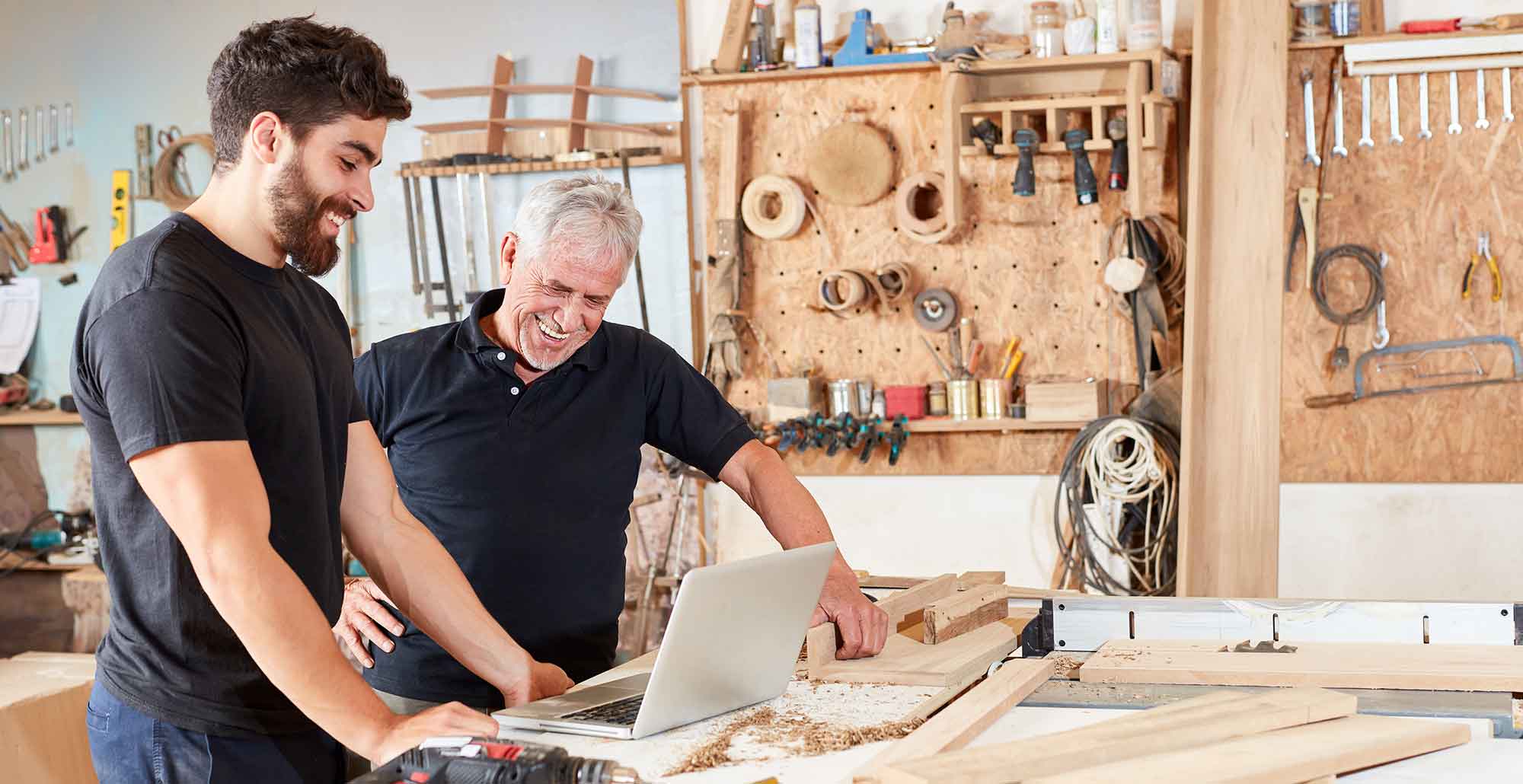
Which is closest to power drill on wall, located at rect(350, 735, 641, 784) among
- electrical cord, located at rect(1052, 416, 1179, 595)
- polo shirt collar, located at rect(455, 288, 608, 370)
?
→ polo shirt collar, located at rect(455, 288, 608, 370)

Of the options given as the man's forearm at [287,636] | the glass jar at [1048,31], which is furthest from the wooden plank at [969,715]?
the glass jar at [1048,31]

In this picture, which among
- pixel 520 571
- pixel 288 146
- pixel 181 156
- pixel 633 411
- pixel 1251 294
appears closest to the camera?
pixel 288 146

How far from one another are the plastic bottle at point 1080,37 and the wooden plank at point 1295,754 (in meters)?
2.86

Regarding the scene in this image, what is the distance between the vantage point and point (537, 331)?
8.09 feet

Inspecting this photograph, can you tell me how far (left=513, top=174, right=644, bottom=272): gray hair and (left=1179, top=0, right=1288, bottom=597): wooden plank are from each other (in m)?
1.77

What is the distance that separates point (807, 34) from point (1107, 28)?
94cm

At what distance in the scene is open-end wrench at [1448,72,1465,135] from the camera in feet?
13.4

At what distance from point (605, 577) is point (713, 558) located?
221cm

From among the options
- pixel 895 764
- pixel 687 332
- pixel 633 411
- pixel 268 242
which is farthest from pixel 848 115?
pixel 895 764

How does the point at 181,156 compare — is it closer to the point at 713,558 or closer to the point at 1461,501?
the point at 713,558

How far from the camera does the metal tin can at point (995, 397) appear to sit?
4359 millimetres

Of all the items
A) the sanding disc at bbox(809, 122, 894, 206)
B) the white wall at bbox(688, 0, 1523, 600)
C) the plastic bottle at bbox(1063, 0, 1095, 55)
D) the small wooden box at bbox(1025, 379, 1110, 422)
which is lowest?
the white wall at bbox(688, 0, 1523, 600)

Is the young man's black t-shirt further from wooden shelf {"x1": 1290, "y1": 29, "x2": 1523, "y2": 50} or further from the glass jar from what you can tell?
wooden shelf {"x1": 1290, "y1": 29, "x2": 1523, "y2": 50}

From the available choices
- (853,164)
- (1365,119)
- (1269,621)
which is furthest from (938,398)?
(1269,621)
